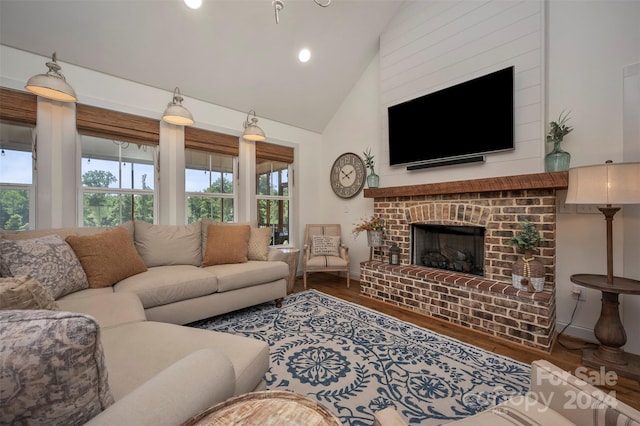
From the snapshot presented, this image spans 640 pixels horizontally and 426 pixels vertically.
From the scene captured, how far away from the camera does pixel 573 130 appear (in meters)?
2.36

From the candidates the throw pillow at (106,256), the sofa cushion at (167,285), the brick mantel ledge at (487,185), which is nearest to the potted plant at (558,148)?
the brick mantel ledge at (487,185)

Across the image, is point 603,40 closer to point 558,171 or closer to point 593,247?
point 558,171

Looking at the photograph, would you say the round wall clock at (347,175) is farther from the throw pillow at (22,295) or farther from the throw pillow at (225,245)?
the throw pillow at (22,295)

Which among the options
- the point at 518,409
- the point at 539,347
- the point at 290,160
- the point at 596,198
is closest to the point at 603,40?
the point at 596,198

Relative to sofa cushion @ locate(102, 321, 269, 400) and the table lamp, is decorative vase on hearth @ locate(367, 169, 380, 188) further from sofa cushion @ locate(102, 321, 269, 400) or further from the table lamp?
sofa cushion @ locate(102, 321, 269, 400)

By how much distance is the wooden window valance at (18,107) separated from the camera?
2.35 meters

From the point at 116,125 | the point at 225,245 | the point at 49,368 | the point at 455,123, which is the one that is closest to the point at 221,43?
the point at 116,125

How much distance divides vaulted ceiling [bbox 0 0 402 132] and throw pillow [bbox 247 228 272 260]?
6.11ft

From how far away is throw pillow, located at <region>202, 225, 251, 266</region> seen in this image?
2.97 m

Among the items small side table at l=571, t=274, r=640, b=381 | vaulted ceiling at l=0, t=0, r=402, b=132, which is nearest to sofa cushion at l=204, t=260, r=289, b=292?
vaulted ceiling at l=0, t=0, r=402, b=132

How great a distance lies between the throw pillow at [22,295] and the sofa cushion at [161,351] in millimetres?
363

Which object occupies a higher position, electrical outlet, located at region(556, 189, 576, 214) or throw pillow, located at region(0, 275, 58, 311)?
electrical outlet, located at region(556, 189, 576, 214)

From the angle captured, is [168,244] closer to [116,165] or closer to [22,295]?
[116,165]

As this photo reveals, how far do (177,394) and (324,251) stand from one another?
11.1 ft
